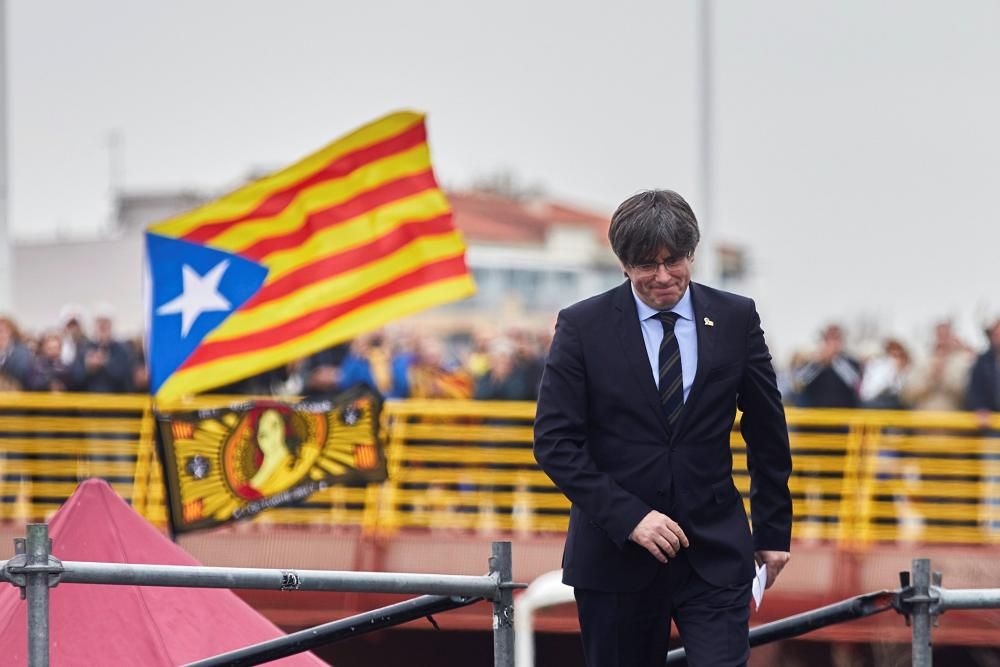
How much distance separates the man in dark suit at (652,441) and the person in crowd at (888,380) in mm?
9411

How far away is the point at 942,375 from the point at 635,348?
913cm

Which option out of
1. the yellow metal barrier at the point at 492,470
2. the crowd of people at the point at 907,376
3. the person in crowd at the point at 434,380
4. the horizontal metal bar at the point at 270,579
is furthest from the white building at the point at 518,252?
the horizontal metal bar at the point at 270,579

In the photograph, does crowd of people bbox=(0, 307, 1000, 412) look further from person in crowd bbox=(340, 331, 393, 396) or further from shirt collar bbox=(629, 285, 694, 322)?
shirt collar bbox=(629, 285, 694, 322)

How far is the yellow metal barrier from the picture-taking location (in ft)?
43.8

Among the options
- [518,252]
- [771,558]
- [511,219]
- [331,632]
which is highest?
[511,219]

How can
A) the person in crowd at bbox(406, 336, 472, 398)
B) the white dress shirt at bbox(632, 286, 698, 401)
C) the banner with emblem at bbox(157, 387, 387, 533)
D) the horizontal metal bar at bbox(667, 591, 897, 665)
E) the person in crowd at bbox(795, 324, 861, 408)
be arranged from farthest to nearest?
1. the person in crowd at bbox(406, 336, 472, 398)
2. the person in crowd at bbox(795, 324, 861, 408)
3. the banner with emblem at bbox(157, 387, 387, 533)
4. the horizontal metal bar at bbox(667, 591, 897, 665)
5. the white dress shirt at bbox(632, 286, 698, 401)

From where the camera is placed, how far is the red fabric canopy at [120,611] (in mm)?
5391

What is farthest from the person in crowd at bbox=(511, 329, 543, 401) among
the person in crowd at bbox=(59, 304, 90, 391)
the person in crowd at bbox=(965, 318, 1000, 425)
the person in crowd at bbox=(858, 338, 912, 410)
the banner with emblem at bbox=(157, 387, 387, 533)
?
the banner with emblem at bbox=(157, 387, 387, 533)

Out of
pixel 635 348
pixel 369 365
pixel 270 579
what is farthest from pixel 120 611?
pixel 369 365

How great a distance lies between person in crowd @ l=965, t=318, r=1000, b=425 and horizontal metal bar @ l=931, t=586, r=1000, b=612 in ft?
27.4

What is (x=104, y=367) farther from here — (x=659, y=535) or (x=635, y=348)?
(x=659, y=535)

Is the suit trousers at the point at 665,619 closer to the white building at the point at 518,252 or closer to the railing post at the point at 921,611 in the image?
the railing post at the point at 921,611

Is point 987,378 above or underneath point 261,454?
above

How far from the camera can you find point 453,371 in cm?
1620
